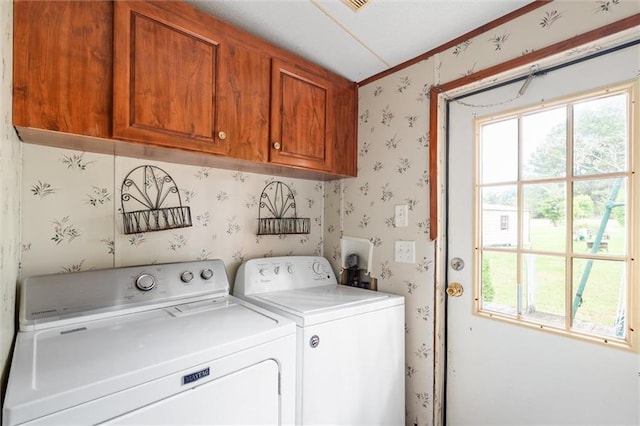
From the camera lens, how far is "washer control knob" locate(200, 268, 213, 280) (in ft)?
4.99

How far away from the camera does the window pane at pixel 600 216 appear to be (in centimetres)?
109

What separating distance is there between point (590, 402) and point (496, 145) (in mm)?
1123

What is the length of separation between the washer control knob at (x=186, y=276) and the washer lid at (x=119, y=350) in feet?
0.52

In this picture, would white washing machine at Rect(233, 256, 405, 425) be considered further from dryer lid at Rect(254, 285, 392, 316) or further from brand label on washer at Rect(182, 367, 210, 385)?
brand label on washer at Rect(182, 367, 210, 385)

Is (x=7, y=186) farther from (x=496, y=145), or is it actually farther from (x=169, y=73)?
(x=496, y=145)

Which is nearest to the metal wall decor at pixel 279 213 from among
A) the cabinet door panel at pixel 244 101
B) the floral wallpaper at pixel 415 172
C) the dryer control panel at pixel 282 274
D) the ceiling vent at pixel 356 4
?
the dryer control panel at pixel 282 274

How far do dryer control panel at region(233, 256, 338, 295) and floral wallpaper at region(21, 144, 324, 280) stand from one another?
0.15m

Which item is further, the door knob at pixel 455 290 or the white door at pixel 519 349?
the door knob at pixel 455 290

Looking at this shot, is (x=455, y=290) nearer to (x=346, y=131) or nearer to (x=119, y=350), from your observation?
(x=346, y=131)

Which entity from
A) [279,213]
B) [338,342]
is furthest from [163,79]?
[338,342]

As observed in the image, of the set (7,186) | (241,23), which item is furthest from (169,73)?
(7,186)

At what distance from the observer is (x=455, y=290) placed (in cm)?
152

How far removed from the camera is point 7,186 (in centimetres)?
87

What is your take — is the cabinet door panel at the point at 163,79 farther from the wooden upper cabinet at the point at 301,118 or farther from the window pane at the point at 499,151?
the window pane at the point at 499,151
